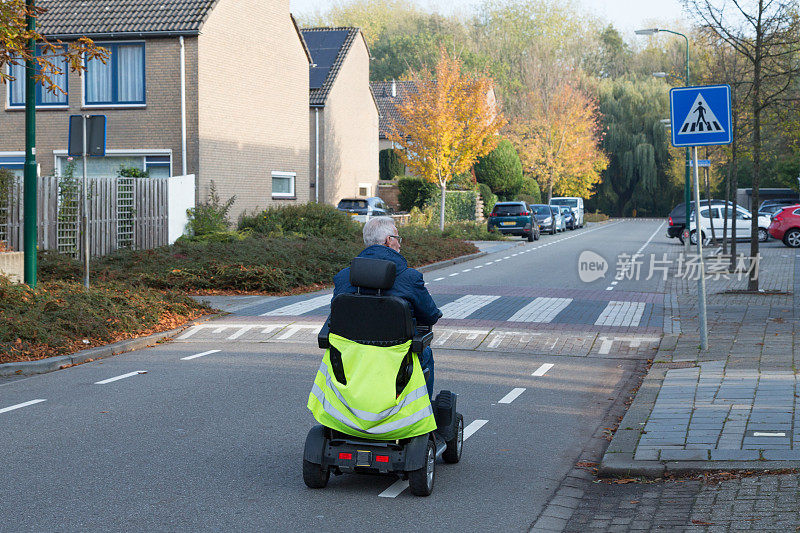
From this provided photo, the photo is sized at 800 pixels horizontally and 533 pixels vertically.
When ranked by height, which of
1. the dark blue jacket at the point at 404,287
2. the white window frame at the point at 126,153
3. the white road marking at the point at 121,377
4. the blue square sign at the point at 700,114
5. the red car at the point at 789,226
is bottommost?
the white road marking at the point at 121,377

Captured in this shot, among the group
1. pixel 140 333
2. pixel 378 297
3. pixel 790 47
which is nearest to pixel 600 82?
pixel 790 47

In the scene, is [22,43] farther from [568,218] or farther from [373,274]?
[568,218]

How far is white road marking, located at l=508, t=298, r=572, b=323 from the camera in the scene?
13273 millimetres

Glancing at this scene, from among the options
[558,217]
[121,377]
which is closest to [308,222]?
[121,377]

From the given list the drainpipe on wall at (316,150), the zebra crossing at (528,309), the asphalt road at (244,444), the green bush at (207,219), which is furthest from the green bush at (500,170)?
the asphalt road at (244,444)

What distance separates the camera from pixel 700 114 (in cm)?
1005

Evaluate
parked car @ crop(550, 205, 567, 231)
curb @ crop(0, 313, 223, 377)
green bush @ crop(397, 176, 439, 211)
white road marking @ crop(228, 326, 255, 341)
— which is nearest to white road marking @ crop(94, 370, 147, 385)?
curb @ crop(0, 313, 223, 377)

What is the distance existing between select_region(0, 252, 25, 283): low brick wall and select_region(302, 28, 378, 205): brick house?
2346cm

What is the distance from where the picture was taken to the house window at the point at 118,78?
25219mm

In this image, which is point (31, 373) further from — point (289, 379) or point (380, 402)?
point (380, 402)

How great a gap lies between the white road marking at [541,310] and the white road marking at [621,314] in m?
0.71

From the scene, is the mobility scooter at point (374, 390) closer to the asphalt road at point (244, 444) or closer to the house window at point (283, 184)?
the asphalt road at point (244, 444)

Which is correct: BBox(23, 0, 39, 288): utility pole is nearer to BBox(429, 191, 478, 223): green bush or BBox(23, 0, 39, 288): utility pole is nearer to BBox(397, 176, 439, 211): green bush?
BBox(429, 191, 478, 223): green bush

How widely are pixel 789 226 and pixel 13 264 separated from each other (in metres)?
27.5
